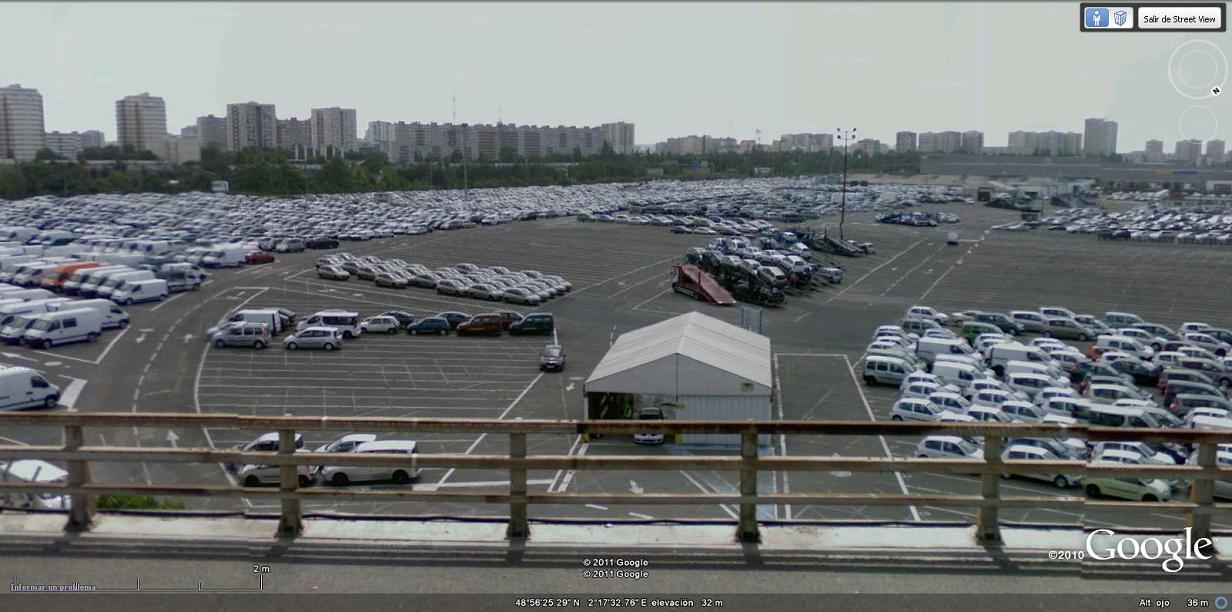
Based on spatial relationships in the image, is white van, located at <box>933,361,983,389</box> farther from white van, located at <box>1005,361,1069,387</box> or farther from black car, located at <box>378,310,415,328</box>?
black car, located at <box>378,310,415,328</box>

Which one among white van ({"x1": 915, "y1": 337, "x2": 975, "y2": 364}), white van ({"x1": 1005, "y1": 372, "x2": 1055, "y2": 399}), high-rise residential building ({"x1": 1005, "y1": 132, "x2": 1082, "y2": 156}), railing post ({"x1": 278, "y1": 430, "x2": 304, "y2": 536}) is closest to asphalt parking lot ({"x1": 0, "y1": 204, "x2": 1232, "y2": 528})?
white van ({"x1": 915, "y1": 337, "x2": 975, "y2": 364})

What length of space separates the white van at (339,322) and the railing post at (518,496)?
21485 mm

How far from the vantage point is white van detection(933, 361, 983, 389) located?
18983mm

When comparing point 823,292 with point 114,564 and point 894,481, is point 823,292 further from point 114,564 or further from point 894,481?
point 114,564

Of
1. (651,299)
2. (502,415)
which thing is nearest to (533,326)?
(651,299)

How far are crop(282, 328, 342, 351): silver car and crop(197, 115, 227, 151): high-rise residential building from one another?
329 ft

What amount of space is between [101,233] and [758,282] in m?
36.8

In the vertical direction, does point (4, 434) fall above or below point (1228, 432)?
below

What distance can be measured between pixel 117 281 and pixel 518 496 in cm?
3138

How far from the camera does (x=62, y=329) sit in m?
22.9

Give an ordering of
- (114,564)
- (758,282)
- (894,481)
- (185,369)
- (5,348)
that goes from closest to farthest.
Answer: (114,564) < (894,481) < (185,369) < (5,348) < (758,282)

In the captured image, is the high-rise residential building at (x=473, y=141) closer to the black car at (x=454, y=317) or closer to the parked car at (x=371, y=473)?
the black car at (x=454, y=317)

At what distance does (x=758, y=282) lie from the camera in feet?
98.2

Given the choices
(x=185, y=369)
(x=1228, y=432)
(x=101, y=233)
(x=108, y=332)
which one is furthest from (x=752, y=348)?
(x=101, y=233)
